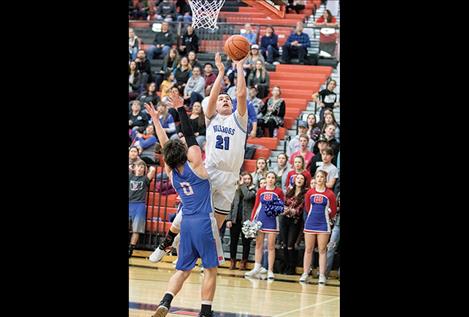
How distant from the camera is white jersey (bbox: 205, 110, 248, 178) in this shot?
777 cm

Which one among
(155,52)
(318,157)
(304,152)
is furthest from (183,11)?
(318,157)

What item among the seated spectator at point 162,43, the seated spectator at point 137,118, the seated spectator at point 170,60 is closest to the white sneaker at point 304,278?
the seated spectator at point 137,118

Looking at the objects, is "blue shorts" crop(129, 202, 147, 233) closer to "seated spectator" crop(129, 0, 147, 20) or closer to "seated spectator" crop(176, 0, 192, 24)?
"seated spectator" crop(176, 0, 192, 24)

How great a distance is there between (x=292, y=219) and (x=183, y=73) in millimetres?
4837

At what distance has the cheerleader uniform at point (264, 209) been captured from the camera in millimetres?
11242

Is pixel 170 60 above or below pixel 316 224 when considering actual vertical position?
above

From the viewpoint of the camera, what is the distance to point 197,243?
279 inches

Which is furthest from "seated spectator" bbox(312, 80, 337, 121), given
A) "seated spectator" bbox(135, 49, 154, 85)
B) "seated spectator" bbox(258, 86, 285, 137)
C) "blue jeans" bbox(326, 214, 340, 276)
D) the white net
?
the white net

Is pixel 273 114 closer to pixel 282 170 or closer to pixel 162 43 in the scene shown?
pixel 282 170

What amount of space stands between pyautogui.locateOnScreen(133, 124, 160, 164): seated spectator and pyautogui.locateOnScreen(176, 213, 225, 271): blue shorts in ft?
22.5

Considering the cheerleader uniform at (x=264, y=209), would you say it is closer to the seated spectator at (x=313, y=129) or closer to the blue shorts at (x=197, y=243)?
the seated spectator at (x=313, y=129)

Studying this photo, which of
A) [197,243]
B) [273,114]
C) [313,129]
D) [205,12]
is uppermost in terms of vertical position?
[205,12]
